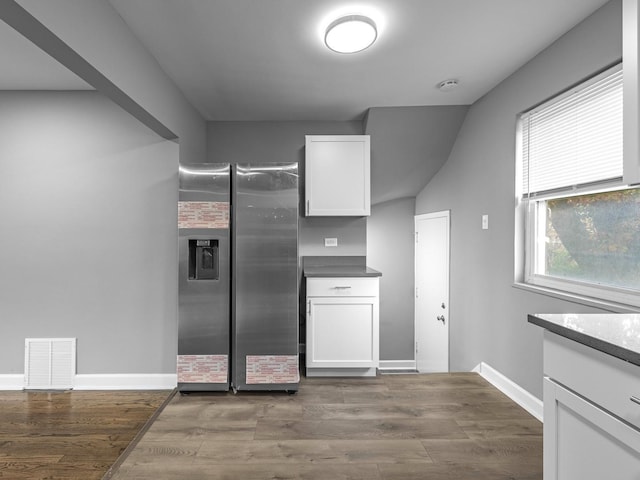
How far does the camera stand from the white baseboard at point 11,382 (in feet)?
9.87

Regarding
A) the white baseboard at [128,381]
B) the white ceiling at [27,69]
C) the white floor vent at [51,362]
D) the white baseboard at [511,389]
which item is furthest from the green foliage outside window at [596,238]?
the white floor vent at [51,362]

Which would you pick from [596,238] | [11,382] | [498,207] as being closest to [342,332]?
[498,207]

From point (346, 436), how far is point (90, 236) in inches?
99.4

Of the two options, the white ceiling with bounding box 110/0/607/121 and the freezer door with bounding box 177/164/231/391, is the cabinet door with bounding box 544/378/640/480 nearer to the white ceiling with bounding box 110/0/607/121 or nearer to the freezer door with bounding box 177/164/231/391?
the white ceiling with bounding box 110/0/607/121

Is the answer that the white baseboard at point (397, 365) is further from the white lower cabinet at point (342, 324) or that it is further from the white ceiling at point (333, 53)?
the white ceiling at point (333, 53)

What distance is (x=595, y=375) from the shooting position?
3.44 ft

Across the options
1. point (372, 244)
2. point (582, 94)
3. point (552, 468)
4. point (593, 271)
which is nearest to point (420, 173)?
point (372, 244)

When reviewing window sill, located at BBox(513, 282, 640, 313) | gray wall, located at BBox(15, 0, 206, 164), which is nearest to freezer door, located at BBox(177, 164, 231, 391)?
gray wall, located at BBox(15, 0, 206, 164)

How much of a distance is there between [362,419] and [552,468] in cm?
127

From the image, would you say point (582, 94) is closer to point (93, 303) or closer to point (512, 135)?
point (512, 135)

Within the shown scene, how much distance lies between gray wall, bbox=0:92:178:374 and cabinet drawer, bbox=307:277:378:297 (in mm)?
1167

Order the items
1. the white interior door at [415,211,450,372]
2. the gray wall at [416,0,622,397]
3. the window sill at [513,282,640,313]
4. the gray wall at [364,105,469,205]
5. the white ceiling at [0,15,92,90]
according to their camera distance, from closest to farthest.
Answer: the window sill at [513,282,640,313] < the gray wall at [416,0,622,397] < the white ceiling at [0,15,92,90] < the gray wall at [364,105,469,205] < the white interior door at [415,211,450,372]

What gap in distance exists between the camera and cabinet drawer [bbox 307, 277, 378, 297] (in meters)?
3.08

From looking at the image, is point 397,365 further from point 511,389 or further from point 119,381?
point 119,381
